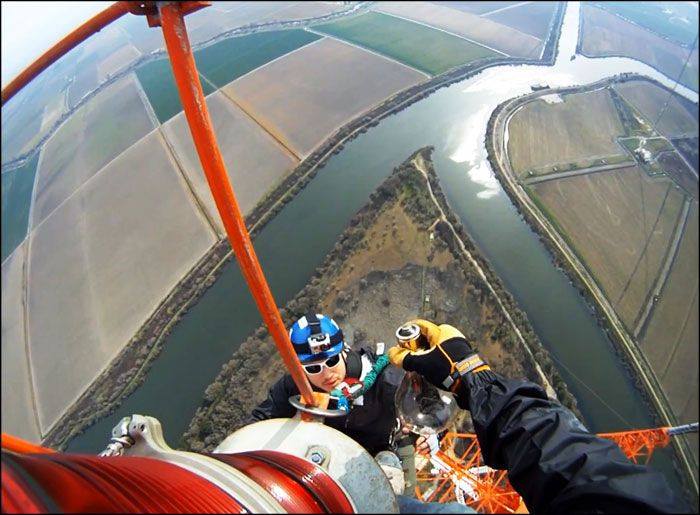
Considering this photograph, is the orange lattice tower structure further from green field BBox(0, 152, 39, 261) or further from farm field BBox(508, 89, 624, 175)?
green field BBox(0, 152, 39, 261)

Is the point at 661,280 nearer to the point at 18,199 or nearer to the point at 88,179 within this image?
the point at 18,199

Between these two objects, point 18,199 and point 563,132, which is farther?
point 563,132

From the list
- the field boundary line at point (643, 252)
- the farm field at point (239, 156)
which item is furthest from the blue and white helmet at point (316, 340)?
the farm field at point (239, 156)

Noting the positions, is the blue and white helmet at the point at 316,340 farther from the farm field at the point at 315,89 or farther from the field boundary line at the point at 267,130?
the farm field at the point at 315,89

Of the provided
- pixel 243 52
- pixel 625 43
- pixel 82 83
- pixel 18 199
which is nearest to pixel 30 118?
pixel 18 199

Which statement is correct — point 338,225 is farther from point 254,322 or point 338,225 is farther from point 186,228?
point 186,228

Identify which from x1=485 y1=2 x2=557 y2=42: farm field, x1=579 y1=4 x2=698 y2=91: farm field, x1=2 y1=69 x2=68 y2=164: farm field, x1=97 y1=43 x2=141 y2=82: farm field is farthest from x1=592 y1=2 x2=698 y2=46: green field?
x1=97 y1=43 x2=141 y2=82: farm field
